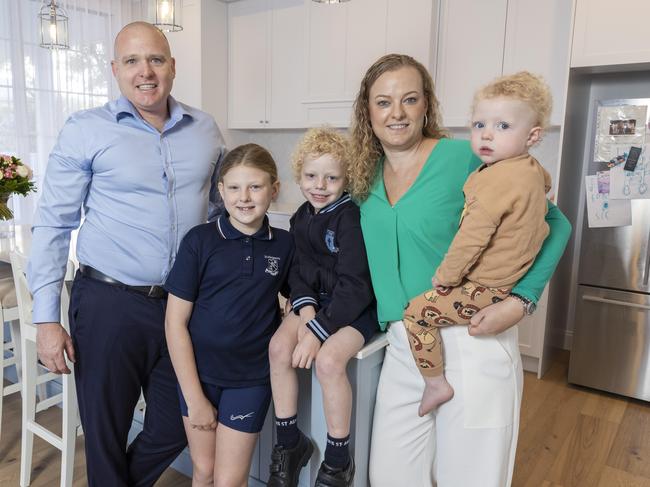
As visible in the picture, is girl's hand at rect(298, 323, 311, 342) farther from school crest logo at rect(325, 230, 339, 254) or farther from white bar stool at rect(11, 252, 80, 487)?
white bar stool at rect(11, 252, 80, 487)

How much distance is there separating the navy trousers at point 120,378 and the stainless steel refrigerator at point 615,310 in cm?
255

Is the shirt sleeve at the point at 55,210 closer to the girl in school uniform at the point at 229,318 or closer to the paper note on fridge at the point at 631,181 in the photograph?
the girl in school uniform at the point at 229,318

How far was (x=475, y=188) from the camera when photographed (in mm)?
1241

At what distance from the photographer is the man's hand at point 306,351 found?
4.63ft

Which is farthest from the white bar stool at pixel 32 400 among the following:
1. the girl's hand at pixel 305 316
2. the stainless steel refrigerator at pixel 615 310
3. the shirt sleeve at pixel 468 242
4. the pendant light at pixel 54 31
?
the stainless steel refrigerator at pixel 615 310

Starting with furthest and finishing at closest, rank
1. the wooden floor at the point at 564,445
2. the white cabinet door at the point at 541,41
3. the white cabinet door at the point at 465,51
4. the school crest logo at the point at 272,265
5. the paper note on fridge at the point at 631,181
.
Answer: the white cabinet door at the point at 465,51
the white cabinet door at the point at 541,41
the paper note on fridge at the point at 631,181
the wooden floor at the point at 564,445
the school crest logo at the point at 272,265

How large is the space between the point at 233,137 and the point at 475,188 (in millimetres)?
3880

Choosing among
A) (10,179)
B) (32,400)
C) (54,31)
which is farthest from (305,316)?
(54,31)

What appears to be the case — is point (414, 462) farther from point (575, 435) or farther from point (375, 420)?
point (575, 435)

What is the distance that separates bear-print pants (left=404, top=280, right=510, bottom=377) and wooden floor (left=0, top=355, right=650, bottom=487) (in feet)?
4.44

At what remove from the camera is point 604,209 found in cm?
310

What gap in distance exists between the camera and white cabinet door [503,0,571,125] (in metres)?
3.21

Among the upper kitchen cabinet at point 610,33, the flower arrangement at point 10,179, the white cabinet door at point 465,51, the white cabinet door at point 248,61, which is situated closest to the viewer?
the flower arrangement at point 10,179

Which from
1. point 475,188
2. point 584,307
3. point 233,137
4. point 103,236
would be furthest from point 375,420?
point 233,137
